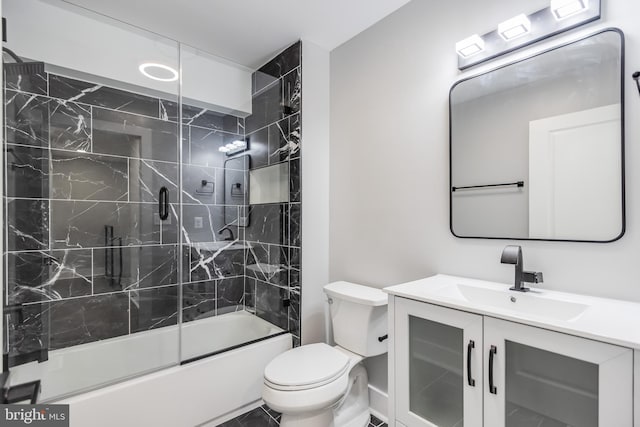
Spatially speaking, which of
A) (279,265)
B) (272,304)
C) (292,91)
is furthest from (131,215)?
(292,91)

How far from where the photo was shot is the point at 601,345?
0.84 m

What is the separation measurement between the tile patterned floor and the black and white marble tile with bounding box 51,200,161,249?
1.41 meters

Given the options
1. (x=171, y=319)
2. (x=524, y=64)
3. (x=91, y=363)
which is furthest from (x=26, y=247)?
(x=524, y=64)

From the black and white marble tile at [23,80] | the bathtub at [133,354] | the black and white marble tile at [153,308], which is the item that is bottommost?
the bathtub at [133,354]

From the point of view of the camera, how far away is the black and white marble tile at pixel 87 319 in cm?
201

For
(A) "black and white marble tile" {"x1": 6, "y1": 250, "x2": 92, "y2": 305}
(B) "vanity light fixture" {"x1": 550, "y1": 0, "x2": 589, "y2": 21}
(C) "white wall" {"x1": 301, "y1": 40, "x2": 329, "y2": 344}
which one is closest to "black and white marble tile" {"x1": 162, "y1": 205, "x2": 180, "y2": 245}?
(A) "black and white marble tile" {"x1": 6, "y1": 250, "x2": 92, "y2": 305}

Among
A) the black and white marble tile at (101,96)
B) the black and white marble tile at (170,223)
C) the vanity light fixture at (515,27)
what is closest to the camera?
the vanity light fixture at (515,27)

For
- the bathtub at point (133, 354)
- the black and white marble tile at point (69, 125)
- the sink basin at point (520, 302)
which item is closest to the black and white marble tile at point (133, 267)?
the bathtub at point (133, 354)

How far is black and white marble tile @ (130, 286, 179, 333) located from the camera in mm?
2307

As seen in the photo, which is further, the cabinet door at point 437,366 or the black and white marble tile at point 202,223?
the black and white marble tile at point 202,223

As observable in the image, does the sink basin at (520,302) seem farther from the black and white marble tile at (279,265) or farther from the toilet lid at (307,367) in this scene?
the black and white marble tile at (279,265)

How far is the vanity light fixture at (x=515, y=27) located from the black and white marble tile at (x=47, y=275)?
2.85 meters

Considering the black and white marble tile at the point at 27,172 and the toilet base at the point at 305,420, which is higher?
the black and white marble tile at the point at 27,172

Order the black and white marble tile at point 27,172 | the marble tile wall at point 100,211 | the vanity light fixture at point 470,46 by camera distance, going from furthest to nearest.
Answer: the marble tile wall at point 100,211
the black and white marble tile at point 27,172
the vanity light fixture at point 470,46
